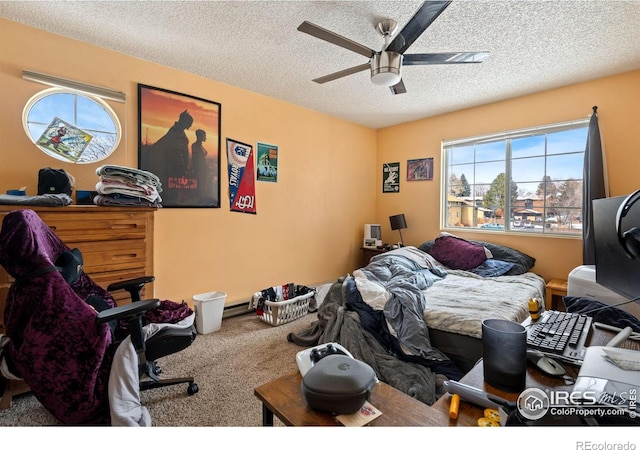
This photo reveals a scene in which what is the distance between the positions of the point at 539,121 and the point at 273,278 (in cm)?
350

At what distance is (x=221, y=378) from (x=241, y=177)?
6.61 feet

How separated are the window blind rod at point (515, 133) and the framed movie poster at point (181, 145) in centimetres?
297

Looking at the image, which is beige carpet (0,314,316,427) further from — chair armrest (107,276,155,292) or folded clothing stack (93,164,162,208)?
folded clothing stack (93,164,162,208)

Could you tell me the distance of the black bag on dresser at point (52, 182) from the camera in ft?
6.51

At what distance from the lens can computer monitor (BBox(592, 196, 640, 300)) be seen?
1.02 m

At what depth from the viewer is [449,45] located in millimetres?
2277

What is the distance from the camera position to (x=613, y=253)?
1.15 meters

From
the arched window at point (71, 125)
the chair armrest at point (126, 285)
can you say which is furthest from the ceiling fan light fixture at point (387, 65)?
the arched window at point (71, 125)

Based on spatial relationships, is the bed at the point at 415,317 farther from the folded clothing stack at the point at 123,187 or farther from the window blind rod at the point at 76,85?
the window blind rod at the point at 76,85

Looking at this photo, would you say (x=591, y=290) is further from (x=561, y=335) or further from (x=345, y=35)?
(x=345, y=35)

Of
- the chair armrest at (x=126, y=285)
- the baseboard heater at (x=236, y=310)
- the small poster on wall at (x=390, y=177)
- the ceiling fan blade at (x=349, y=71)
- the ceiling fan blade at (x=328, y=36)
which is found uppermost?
the ceiling fan blade at (x=349, y=71)

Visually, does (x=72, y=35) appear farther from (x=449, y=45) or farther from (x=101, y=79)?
(x=449, y=45)
